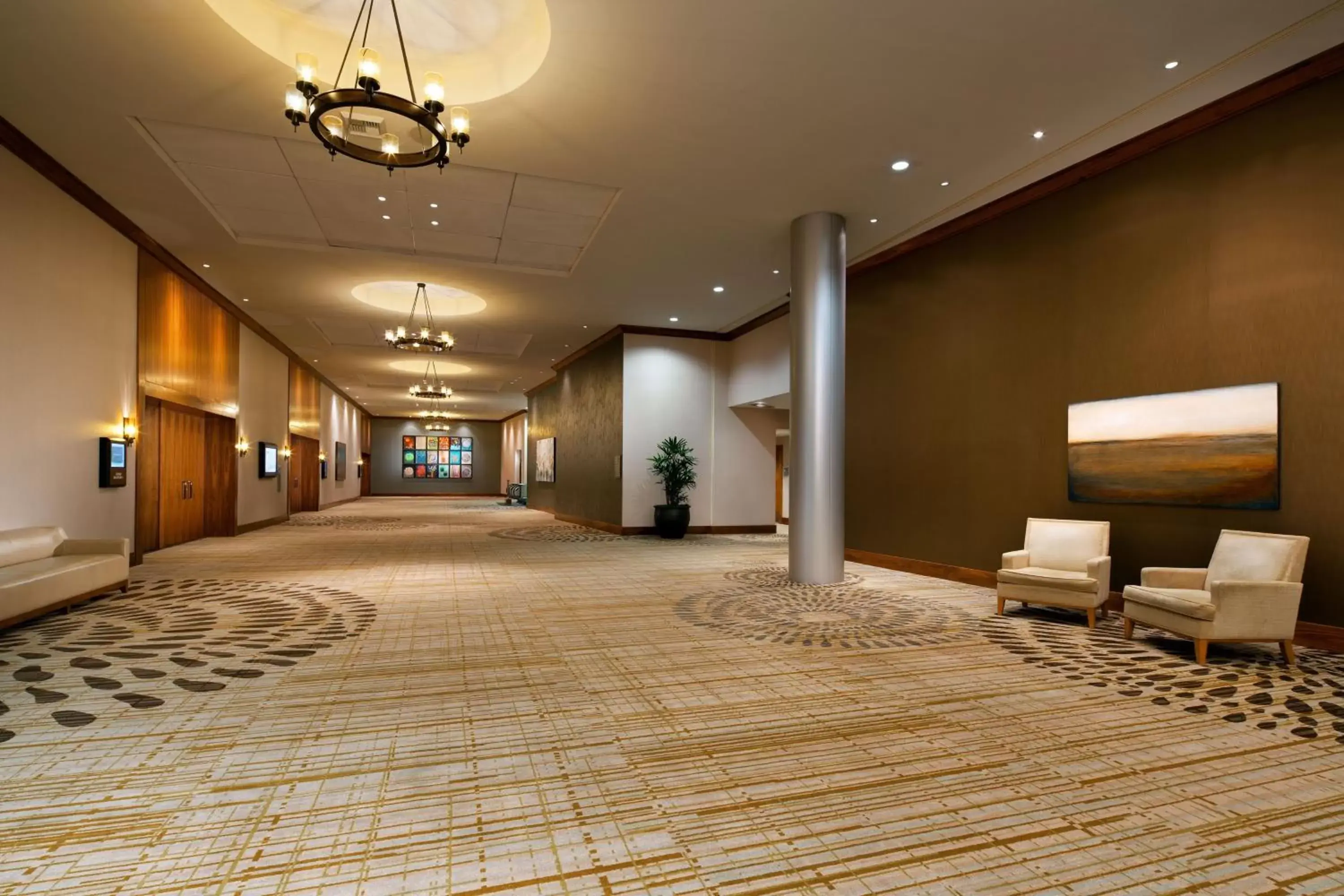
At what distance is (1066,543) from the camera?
249 inches

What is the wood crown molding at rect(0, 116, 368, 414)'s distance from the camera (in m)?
6.14

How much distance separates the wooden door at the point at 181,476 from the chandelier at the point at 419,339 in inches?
138

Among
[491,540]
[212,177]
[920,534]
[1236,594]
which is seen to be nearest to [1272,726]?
[1236,594]

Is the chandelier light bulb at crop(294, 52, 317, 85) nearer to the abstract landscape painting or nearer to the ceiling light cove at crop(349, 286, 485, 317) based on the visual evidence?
the abstract landscape painting

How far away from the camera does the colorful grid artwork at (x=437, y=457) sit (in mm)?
35188

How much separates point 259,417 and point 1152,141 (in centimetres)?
1568

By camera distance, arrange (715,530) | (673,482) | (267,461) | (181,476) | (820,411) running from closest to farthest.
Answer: (820,411) → (181,476) → (673,482) → (715,530) → (267,461)

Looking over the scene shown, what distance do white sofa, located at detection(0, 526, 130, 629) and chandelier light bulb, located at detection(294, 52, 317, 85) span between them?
4.29m

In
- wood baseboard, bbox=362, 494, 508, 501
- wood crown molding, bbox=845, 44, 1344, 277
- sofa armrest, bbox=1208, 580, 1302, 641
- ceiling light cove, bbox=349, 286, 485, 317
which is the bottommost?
wood baseboard, bbox=362, 494, 508, 501

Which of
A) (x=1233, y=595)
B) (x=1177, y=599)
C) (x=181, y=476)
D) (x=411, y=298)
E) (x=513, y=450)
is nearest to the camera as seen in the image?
(x=1233, y=595)

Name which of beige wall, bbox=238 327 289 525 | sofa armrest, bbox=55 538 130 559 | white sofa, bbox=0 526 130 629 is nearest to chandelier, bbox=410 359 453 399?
beige wall, bbox=238 327 289 525

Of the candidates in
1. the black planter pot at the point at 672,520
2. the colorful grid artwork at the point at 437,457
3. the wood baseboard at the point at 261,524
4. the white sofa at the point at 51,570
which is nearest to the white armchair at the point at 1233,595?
the white sofa at the point at 51,570

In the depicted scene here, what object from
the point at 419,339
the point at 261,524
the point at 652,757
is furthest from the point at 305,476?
the point at 652,757

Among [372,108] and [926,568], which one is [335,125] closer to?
[372,108]
